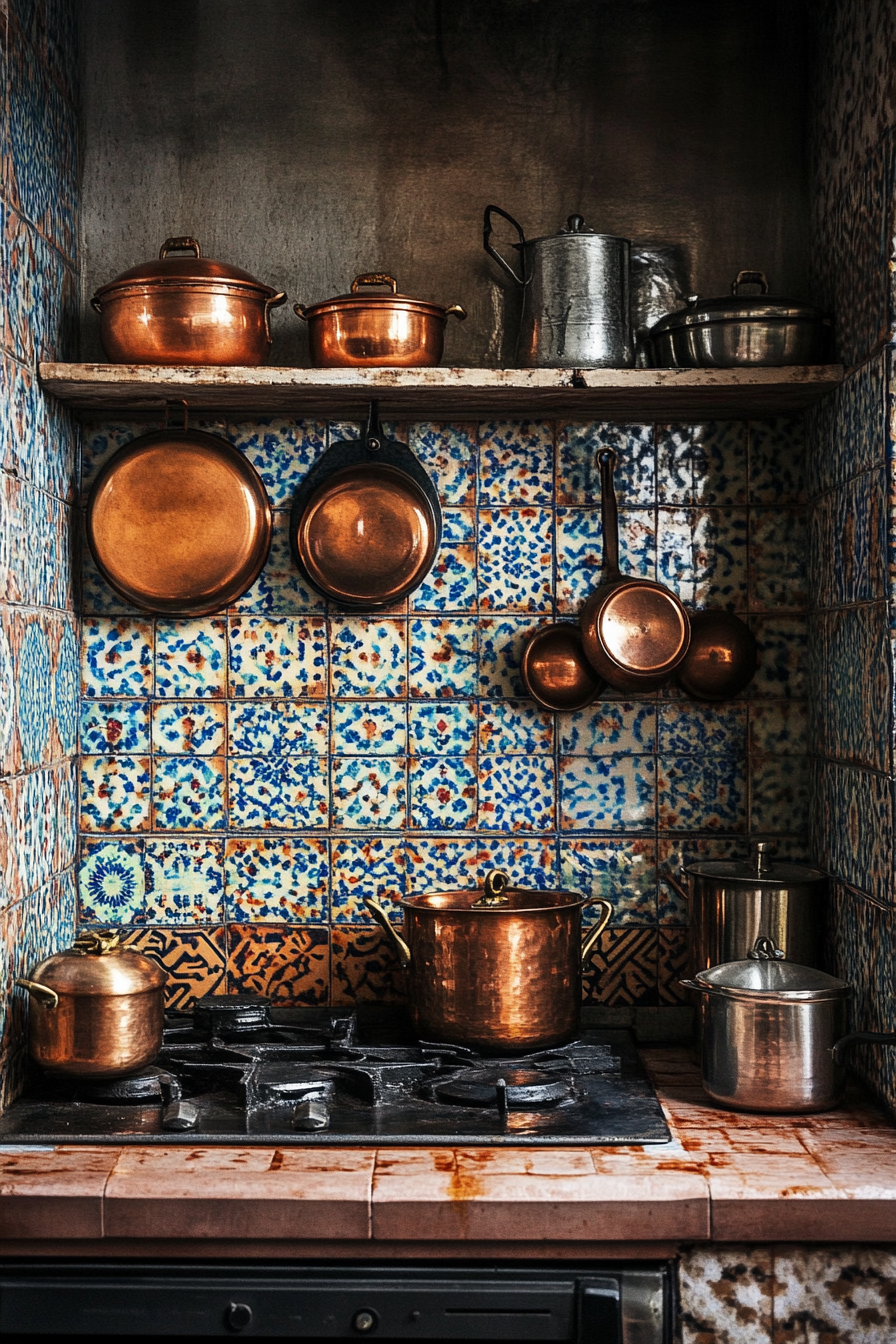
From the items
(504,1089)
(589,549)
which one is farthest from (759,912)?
(589,549)

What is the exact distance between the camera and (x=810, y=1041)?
1.63 meters

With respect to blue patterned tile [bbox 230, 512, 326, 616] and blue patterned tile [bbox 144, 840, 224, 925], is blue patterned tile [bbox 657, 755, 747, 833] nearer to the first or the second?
blue patterned tile [bbox 230, 512, 326, 616]

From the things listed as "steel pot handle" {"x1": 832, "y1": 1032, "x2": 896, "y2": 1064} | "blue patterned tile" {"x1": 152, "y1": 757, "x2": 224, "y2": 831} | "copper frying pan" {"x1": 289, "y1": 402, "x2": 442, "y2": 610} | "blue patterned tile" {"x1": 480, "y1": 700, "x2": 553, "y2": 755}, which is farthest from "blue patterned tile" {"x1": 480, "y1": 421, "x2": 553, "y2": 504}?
"steel pot handle" {"x1": 832, "y1": 1032, "x2": 896, "y2": 1064}

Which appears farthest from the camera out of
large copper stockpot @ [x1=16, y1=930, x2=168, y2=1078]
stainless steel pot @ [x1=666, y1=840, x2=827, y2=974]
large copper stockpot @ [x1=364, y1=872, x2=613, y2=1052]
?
stainless steel pot @ [x1=666, y1=840, x2=827, y2=974]

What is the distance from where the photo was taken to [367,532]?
80.4 inches

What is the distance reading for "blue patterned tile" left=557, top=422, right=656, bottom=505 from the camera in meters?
2.10

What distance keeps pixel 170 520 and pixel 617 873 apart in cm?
95

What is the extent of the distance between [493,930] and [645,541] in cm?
73

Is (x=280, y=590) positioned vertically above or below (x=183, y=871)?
above

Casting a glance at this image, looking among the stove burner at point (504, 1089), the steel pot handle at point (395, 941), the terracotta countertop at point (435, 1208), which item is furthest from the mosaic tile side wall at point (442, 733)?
the terracotta countertop at point (435, 1208)

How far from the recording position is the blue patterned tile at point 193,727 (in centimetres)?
211

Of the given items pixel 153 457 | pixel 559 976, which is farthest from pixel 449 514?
pixel 559 976

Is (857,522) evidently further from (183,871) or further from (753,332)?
(183,871)

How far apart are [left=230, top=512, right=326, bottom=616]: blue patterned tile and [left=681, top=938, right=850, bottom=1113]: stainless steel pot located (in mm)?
912
